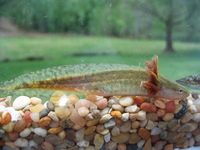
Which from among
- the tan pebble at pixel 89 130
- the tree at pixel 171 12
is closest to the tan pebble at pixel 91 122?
the tan pebble at pixel 89 130

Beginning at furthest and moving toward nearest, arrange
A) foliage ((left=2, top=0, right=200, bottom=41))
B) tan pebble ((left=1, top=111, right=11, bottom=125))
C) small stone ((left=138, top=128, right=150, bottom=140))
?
1. foliage ((left=2, top=0, right=200, bottom=41))
2. small stone ((left=138, top=128, right=150, bottom=140))
3. tan pebble ((left=1, top=111, right=11, bottom=125))

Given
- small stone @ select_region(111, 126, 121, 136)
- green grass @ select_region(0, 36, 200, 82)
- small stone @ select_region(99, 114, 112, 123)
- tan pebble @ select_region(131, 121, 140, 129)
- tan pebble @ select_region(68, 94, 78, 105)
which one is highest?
green grass @ select_region(0, 36, 200, 82)

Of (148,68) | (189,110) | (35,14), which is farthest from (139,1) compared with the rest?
(189,110)

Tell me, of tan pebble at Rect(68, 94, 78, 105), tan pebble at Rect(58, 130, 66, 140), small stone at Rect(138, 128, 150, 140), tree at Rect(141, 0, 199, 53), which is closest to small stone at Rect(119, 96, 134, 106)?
small stone at Rect(138, 128, 150, 140)

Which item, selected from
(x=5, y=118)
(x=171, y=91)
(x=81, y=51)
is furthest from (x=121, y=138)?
(x=81, y=51)

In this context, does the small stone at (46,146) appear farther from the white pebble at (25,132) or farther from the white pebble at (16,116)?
the white pebble at (16,116)

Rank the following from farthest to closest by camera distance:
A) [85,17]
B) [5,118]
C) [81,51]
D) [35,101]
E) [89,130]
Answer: [81,51] → [85,17] → [35,101] → [89,130] → [5,118]

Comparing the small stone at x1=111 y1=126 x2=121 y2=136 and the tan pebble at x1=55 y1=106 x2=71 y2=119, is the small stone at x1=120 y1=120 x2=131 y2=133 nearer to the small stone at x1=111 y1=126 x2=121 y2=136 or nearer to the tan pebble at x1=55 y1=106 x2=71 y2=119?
the small stone at x1=111 y1=126 x2=121 y2=136

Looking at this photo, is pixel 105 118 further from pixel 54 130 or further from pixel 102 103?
pixel 54 130
